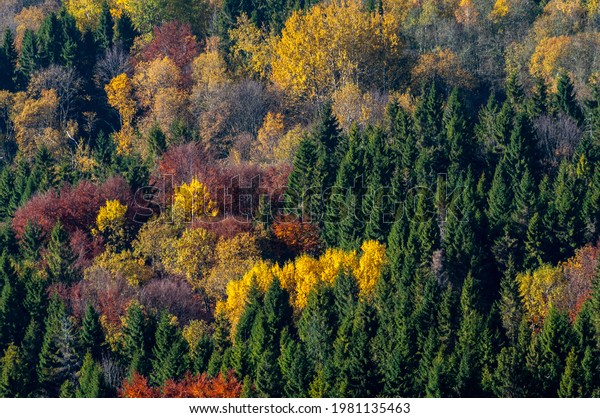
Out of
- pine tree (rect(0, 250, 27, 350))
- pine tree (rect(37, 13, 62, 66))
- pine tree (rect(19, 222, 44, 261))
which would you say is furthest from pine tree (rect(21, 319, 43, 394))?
pine tree (rect(37, 13, 62, 66))

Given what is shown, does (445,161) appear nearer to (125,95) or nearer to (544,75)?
(544,75)

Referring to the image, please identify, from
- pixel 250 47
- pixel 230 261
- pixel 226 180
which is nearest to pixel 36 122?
pixel 250 47

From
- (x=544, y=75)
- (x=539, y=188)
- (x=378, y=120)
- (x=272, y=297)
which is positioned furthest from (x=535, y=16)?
(x=272, y=297)

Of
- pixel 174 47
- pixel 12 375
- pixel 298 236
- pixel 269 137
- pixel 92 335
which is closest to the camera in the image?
pixel 12 375

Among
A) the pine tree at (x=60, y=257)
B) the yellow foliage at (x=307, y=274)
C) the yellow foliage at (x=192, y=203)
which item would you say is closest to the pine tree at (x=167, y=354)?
the yellow foliage at (x=307, y=274)

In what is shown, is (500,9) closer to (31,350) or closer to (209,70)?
(209,70)

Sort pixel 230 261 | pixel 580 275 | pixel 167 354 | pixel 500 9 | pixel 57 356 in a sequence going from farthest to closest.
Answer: pixel 500 9 < pixel 230 261 < pixel 580 275 < pixel 57 356 < pixel 167 354

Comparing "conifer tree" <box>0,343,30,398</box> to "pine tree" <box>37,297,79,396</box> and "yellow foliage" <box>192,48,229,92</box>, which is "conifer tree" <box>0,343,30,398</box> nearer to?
"pine tree" <box>37,297,79,396</box>
